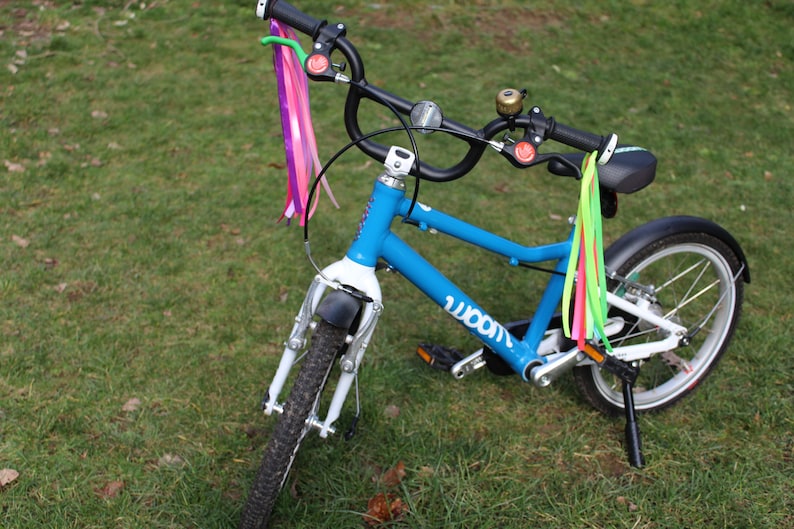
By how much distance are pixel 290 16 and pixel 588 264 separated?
111 cm

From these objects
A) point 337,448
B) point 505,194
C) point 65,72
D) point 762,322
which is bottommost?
point 65,72

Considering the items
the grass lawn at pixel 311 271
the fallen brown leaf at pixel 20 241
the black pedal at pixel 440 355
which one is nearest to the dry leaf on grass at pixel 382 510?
the grass lawn at pixel 311 271

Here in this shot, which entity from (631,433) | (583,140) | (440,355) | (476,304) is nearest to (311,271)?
(440,355)

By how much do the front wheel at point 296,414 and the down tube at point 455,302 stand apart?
328 mm

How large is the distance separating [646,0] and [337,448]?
644 centimetres

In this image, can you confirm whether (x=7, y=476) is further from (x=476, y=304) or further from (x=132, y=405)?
(x=476, y=304)

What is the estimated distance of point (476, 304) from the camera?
8.03ft

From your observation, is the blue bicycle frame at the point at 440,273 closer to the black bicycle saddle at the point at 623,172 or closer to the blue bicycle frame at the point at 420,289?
the blue bicycle frame at the point at 420,289

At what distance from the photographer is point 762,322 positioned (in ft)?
11.0

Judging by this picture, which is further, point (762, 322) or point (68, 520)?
point (762, 322)

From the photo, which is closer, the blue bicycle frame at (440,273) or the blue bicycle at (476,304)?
the blue bicycle at (476,304)

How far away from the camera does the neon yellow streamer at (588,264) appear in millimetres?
1852

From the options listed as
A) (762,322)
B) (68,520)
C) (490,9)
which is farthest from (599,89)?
(68,520)

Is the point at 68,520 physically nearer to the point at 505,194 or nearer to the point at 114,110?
the point at 505,194
